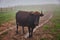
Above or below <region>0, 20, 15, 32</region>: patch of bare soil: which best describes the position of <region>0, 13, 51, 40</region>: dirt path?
below

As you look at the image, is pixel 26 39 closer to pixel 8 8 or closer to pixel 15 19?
pixel 15 19

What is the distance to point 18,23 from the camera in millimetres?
2439

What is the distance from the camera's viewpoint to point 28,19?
7.82 feet

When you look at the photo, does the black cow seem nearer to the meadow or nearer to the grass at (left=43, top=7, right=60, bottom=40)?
the meadow

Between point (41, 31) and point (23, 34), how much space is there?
0.32 meters

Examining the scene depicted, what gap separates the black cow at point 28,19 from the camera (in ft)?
7.68

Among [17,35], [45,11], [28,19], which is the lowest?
[17,35]

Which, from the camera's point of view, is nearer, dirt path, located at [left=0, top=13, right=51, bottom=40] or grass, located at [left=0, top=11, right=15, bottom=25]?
dirt path, located at [left=0, top=13, right=51, bottom=40]

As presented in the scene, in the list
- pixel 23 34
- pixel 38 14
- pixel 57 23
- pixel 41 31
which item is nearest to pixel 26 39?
pixel 23 34

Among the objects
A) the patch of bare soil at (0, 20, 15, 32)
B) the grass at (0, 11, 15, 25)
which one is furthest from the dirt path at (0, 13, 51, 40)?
the grass at (0, 11, 15, 25)

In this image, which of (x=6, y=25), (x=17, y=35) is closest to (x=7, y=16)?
(x=6, y=25)

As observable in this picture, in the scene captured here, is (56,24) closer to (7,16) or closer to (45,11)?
(45,11)

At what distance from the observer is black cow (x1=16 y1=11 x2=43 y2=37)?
2.34 m

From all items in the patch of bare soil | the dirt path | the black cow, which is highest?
the black cow
